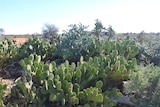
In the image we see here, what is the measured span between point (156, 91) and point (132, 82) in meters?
0.56

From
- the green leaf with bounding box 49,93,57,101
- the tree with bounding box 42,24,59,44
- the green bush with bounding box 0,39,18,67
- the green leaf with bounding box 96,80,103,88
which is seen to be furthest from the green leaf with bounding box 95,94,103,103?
the tree with bounding box 42,24,59,44

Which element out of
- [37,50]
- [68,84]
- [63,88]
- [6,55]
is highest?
[37,50]

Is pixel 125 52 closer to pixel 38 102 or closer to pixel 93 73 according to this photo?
pixel 93 73

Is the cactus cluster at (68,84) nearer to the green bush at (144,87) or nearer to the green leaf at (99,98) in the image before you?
the green leaf at (99,98)

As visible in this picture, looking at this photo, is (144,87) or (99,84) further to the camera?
(144,87)

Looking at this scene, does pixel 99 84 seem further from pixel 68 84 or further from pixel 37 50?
pixel 37 50

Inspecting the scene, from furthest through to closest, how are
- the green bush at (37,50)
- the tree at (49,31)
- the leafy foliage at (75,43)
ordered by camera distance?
the tree at (49,31), the green bush at (37,50), the leafy foliage at (75,43)

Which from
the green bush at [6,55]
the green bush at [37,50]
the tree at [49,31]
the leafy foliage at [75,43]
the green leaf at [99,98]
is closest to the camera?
the green leaf at [99,98]

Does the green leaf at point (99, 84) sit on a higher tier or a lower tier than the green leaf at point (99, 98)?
higher

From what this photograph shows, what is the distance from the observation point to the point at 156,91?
6.66 metres

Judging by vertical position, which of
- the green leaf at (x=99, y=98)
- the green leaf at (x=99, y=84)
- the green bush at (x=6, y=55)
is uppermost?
the green bush at (x=6, y=55)

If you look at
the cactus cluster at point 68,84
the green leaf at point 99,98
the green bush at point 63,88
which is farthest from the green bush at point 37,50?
the green leaf at point 99,98

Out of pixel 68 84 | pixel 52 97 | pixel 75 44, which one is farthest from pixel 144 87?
pixel 75 44

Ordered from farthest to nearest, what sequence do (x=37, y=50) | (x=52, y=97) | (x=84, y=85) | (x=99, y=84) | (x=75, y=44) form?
(x=37, y=50)
(x=75, y=44)
(x=84, y=85)
(x=99, y=84)
(x=52, y=97)
